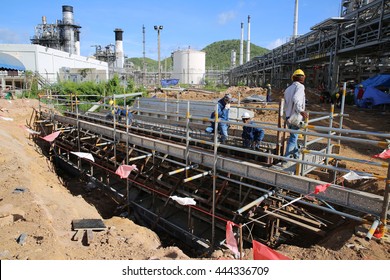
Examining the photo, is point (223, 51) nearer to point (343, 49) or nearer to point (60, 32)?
point (60, 32)

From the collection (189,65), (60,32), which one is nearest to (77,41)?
(60,32)

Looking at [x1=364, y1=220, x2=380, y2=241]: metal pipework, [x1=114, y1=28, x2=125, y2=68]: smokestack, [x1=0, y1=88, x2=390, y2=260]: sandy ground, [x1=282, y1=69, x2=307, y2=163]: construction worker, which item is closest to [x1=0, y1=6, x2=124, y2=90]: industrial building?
[x1=114, y1=28, x2=125, y2=68]: smokestack

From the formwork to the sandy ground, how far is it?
478 mm

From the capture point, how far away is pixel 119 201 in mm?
9484

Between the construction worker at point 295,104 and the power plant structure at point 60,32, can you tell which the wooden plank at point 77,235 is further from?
the power plant structure at point 60,32

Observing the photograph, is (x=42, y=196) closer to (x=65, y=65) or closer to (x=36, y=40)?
(x=65, y=65)

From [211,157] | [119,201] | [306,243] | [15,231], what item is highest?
[211,157]

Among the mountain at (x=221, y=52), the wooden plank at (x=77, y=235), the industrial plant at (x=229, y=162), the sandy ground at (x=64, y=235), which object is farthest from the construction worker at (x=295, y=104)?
the mountain at (x=221, y=52)

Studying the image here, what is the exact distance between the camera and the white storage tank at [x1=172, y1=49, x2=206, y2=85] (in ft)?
186

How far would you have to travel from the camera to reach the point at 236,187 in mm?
7023

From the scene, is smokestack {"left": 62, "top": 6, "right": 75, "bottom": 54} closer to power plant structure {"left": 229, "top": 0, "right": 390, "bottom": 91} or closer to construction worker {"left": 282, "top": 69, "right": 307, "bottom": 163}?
power plant structure {"left": 229, "top": 0, "right": 390, "bottom": 91}
